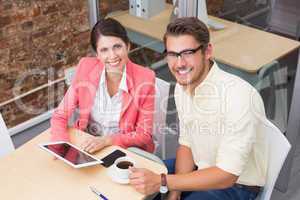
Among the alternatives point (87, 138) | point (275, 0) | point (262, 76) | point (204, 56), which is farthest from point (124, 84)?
point (275, 0)

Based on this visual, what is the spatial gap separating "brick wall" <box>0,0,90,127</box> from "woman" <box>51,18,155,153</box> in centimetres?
104

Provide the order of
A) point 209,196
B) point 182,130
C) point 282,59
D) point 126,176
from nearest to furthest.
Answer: point 126,176 < point 209,196 < point 182,130 < point 282,59

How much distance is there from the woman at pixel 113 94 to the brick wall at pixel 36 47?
1036 millimetres

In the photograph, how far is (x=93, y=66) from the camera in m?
2.13

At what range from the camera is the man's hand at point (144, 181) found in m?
1.55

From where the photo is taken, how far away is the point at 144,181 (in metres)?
1.56

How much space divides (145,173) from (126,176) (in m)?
0.07

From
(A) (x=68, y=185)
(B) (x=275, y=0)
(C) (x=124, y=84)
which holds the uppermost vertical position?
(B) (x=275, y=0)

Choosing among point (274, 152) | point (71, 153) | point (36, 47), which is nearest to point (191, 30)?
point (274, 152)

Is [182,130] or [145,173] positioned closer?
[145,173]

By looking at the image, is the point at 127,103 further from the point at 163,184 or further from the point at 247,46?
the point at 247,46

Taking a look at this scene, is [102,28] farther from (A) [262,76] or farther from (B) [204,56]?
(A) [262,76]

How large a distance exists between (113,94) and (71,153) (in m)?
0.49

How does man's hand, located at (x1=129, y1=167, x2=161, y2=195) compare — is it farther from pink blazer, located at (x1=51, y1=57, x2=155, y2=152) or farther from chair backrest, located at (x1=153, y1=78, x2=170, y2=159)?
chair backrest, located at (x1=153, y1=78, x2=170, y2=159)
